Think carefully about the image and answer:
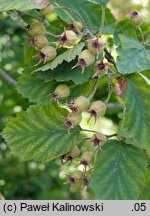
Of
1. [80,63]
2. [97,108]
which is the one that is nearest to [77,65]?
[80,63]

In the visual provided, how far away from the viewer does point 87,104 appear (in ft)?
5.75

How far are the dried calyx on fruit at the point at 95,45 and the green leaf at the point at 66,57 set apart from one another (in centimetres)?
3

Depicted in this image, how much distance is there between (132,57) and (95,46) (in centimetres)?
13

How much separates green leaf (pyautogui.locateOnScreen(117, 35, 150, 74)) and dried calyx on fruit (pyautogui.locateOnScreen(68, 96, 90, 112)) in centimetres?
15

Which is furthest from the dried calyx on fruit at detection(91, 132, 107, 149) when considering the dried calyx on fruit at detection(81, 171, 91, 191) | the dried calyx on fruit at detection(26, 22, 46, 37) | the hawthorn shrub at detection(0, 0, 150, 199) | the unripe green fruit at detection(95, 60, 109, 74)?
the dried calyx on fruit at detection(26, 22, 46, 37)

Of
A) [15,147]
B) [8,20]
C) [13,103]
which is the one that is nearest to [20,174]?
[13,103]

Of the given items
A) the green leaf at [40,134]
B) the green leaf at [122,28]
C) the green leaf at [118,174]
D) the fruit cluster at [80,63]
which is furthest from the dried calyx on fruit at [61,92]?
the green leaf at [122,28]

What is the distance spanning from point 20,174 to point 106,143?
1.91 metres

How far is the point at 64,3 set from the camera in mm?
2102

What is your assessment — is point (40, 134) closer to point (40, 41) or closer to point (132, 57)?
point (40, 41)

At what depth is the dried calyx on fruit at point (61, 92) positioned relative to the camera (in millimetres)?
1787

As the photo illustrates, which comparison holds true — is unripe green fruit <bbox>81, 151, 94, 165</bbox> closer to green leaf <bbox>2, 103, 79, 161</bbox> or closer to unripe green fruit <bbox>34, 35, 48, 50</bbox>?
green leaf <bbox>2, 103, 79, 161</bbox>

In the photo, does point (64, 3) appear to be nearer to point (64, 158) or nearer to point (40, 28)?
point (40, 28)

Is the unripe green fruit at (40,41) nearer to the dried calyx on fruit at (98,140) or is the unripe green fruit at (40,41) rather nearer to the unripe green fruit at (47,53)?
the unripe green fruit at (47,53)
